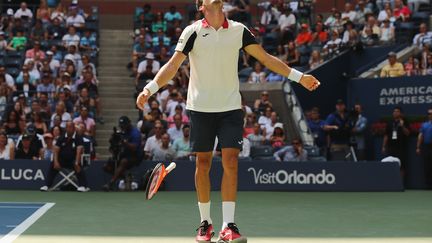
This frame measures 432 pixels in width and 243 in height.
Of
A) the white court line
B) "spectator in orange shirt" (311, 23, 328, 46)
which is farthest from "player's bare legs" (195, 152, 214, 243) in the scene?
"spectator in orange shirt" (311, 23, 328, 46)

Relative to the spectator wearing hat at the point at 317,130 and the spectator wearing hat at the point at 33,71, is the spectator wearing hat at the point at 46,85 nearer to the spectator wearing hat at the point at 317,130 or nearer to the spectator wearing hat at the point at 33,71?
the spectator wearing hat at the point at 33,71

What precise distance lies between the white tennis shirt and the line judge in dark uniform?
910 centimetres

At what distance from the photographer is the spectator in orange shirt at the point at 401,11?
74.8ft

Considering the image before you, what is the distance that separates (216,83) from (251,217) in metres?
3.71

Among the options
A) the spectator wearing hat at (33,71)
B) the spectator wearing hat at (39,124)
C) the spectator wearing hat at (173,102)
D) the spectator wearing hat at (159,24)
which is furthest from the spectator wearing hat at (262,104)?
the spectator wearing hat at (33,71)

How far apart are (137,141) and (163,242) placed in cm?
868

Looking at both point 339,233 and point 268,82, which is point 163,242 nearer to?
point 339,233

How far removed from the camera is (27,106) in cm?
1997

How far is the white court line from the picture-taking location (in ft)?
28.6

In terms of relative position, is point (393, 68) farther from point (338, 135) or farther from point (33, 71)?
point (33, 71)

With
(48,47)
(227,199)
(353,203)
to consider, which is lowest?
(353,203)

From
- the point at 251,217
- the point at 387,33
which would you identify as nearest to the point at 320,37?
the point at 387,33

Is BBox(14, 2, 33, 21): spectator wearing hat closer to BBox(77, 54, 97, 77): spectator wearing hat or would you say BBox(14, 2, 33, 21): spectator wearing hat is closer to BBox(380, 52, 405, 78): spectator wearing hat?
BBox(77, 54, 97, 77): spectator wearing hat

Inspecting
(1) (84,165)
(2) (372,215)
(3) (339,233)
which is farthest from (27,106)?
(3) (339,233)
